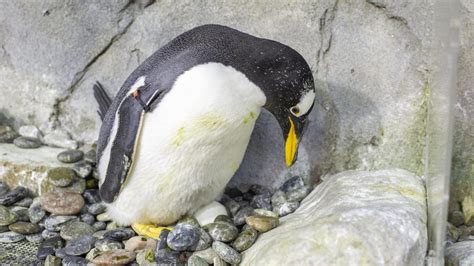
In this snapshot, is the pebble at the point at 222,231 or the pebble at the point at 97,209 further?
the pebble at the point at 97,209

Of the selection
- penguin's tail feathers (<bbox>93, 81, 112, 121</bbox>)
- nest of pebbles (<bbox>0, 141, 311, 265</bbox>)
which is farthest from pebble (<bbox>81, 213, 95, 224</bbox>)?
penguin's tail feathers (<bbox>93, 81, 112, 121</bbox>)

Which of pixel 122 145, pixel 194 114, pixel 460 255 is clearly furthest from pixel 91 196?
pixel 460 255

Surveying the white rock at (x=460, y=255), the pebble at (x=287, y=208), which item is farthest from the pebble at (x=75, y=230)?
the white rock at (x=460, y=255)

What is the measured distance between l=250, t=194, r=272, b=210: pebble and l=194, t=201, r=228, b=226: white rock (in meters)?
0.12

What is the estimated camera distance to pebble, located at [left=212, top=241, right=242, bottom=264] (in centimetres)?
187

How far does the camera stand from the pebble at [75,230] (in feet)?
6.86

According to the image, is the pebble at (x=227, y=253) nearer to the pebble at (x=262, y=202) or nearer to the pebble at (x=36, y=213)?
the pebble at (x=262, y=202)

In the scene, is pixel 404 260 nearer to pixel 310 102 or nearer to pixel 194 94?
pixel 310 102

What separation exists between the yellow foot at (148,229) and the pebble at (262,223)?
291 mm

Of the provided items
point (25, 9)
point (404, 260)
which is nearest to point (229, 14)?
point (25, 9)

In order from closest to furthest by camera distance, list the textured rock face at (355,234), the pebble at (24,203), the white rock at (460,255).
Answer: the textured rock face at (355,234)
the white rock at (460,255)
the pebble at (24,203)

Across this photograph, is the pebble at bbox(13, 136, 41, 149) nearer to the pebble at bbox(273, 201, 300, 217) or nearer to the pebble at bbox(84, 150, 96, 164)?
the pebble at bbox(84, 150, 96, 164)

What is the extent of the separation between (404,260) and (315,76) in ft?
2.60

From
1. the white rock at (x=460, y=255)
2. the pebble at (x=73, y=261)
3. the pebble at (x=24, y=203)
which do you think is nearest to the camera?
the white rock at (x=460, y=255)
